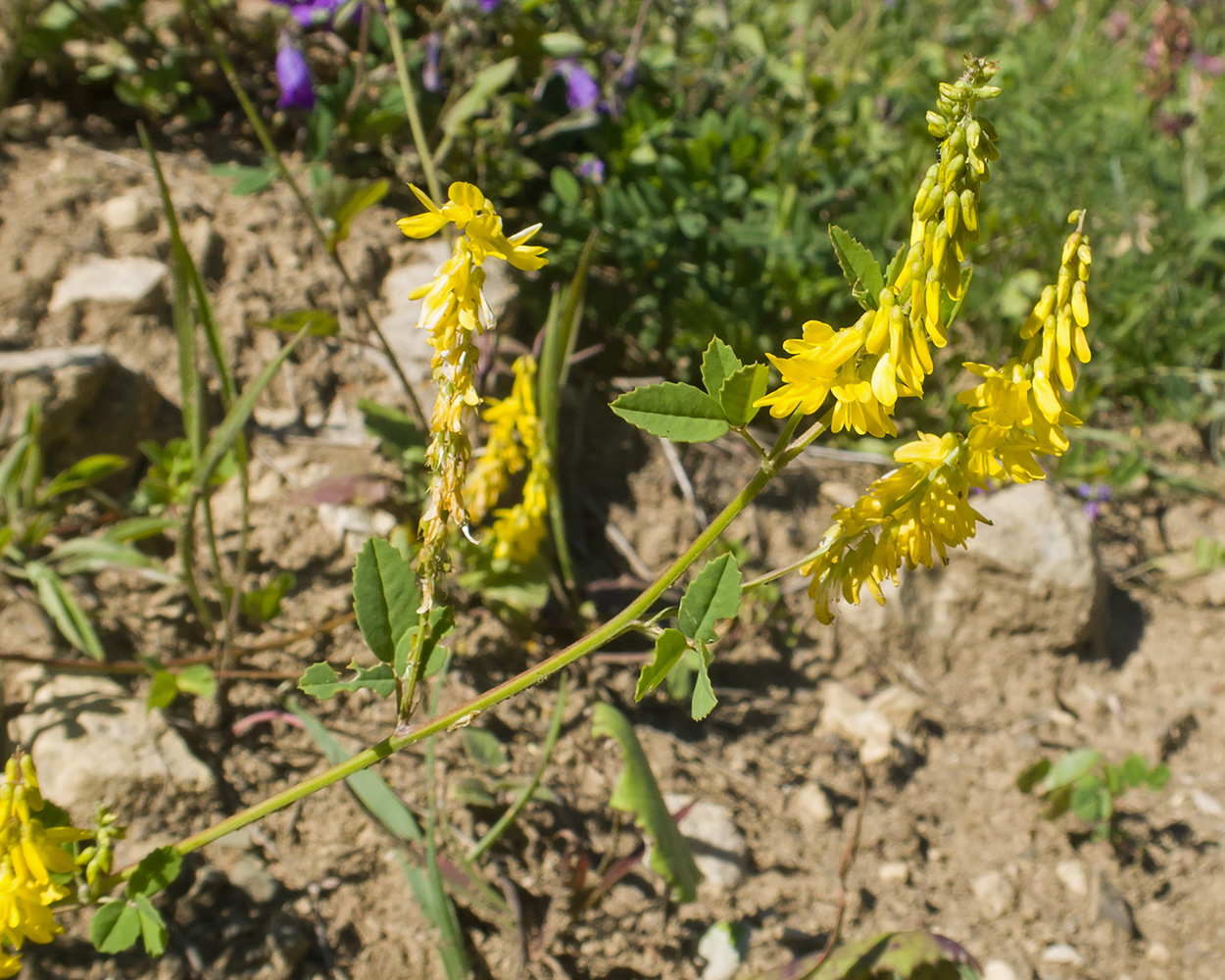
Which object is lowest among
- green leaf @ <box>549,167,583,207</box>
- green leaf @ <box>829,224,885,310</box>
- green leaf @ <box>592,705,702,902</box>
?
green leaf @ <box>592,705,702,902</box>

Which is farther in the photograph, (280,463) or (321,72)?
(321,72)

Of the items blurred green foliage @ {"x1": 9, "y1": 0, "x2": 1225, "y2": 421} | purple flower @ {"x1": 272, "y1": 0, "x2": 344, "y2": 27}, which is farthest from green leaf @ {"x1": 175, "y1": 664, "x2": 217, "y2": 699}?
purple flower @ {"x1": 272, "y1": 0, "x2": 344, "y2": 27}

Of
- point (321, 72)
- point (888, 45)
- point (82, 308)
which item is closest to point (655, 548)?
point (82, 308)

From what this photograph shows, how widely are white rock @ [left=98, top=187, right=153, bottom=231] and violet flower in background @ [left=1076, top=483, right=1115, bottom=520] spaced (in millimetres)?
3030

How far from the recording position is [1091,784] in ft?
7.57

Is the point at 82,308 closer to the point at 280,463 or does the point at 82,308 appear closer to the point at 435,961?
the point at 280,463

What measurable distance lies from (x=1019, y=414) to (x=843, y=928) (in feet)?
4.98

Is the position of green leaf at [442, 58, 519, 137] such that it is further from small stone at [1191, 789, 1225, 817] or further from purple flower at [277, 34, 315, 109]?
small stone at [1191, 789, 1225, 817]

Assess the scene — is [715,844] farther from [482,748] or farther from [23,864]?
[23,864]

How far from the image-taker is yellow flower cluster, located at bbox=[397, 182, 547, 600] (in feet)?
3.02

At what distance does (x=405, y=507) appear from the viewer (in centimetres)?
238

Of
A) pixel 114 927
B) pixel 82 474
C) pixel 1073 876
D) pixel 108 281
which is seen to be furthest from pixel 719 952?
pixel 108 281

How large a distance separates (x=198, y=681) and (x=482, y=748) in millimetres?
552

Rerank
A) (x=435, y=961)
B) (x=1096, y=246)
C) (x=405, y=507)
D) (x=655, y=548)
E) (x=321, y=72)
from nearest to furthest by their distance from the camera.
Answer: (x=435, y=961) < (x=405, y=507) < (x=655, y=548) < (x=321, y=72) < (x=1096, y=246)
